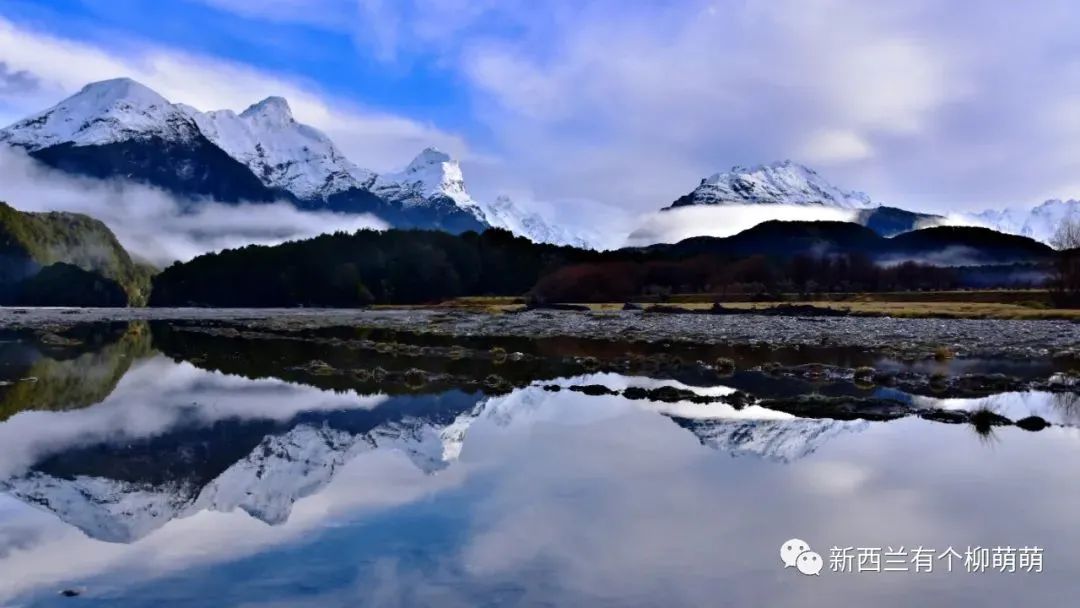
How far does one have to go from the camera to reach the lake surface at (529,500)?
7.31 meters

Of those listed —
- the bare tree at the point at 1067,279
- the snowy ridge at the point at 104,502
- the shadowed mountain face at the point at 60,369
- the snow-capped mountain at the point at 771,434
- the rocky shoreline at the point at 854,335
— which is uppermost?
the bare tree at the point at 1067,279

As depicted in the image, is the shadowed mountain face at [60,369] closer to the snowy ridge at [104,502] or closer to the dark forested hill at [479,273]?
the snowy ridge at [104,502]

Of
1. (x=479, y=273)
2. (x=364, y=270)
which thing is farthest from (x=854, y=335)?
(x=364, y=270)

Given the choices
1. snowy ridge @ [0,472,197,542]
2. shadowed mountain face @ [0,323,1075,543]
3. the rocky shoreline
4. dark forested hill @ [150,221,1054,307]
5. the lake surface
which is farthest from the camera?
dark forested hill @ [150,221,1054,307]

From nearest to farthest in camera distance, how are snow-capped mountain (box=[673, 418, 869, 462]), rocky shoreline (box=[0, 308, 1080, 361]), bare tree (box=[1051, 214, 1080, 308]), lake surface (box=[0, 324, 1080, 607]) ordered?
lake surface (box=[0, 324, 1080, 607]) → snow-capped mountain (box=[673, 418, 869, 462]) → rocky shoreline (box=[0, 308, 1080, 361]) → bare tree (box=[1051, 214, 1080, 308])

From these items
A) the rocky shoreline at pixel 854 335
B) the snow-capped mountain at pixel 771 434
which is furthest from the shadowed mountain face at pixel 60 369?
the snow-capped mountain at pixel 771 434

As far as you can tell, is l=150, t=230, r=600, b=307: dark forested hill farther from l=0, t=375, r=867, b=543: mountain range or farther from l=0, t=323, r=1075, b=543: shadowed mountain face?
l=0, t=375, r=867, b=543: mountain range

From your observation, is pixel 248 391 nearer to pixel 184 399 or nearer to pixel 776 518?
pixel 184 399

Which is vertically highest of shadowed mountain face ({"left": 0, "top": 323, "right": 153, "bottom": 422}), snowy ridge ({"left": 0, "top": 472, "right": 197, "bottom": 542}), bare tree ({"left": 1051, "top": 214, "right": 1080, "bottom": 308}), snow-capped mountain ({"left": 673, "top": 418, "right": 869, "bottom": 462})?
bare tree ({"left": 1051, "top": 214, "right": 1080, "bottom": 308})

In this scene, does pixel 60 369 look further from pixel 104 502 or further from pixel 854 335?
pixel 854 335

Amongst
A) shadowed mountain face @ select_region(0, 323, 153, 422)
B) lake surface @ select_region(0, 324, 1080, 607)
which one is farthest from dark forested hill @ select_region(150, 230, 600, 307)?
lake surface @ select_region(0, 324, 1080, 607)

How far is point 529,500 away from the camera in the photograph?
1022cm

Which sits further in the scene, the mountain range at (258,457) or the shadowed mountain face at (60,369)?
the shadowed mountain face at (60,369)

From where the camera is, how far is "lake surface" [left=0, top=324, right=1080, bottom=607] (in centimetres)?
731
